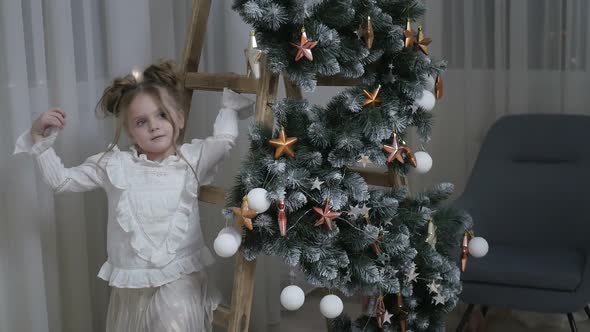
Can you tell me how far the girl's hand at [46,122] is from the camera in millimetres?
1762

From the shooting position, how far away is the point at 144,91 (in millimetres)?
1856

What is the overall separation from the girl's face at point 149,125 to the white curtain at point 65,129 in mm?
294

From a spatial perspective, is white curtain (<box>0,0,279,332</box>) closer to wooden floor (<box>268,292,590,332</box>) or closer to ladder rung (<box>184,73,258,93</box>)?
ladder rung (<box>184,73,258,93</box>)

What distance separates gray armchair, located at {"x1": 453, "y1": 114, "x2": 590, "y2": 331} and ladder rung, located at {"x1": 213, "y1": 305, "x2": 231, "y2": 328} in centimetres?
92

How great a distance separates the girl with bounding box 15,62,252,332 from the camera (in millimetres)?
1798

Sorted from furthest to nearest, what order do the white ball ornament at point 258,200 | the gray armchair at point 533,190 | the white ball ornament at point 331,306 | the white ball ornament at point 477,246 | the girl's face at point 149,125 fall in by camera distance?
the gray armchair at point 533,190, the white ball ornament at point 477,246, the girl's face at point 149,125, the white ball ornament at point 331,306, the white ball ornament at point 258,200

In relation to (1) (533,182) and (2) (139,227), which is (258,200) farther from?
(1) (533,182)

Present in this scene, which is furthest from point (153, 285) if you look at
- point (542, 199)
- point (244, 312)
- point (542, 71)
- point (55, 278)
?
point (542, 71)

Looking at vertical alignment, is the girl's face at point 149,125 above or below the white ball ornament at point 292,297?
above

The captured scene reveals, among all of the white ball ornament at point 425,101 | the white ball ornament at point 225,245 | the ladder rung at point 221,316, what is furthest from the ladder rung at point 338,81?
the ladder rung at point 221,316

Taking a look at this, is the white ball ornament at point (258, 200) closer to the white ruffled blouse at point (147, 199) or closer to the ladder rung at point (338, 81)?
the white ruffled blouse at point (147, 199)

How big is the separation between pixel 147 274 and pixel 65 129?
53 cm

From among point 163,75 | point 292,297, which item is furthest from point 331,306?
point 163,75

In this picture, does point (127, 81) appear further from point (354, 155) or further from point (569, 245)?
point (569, 245)
